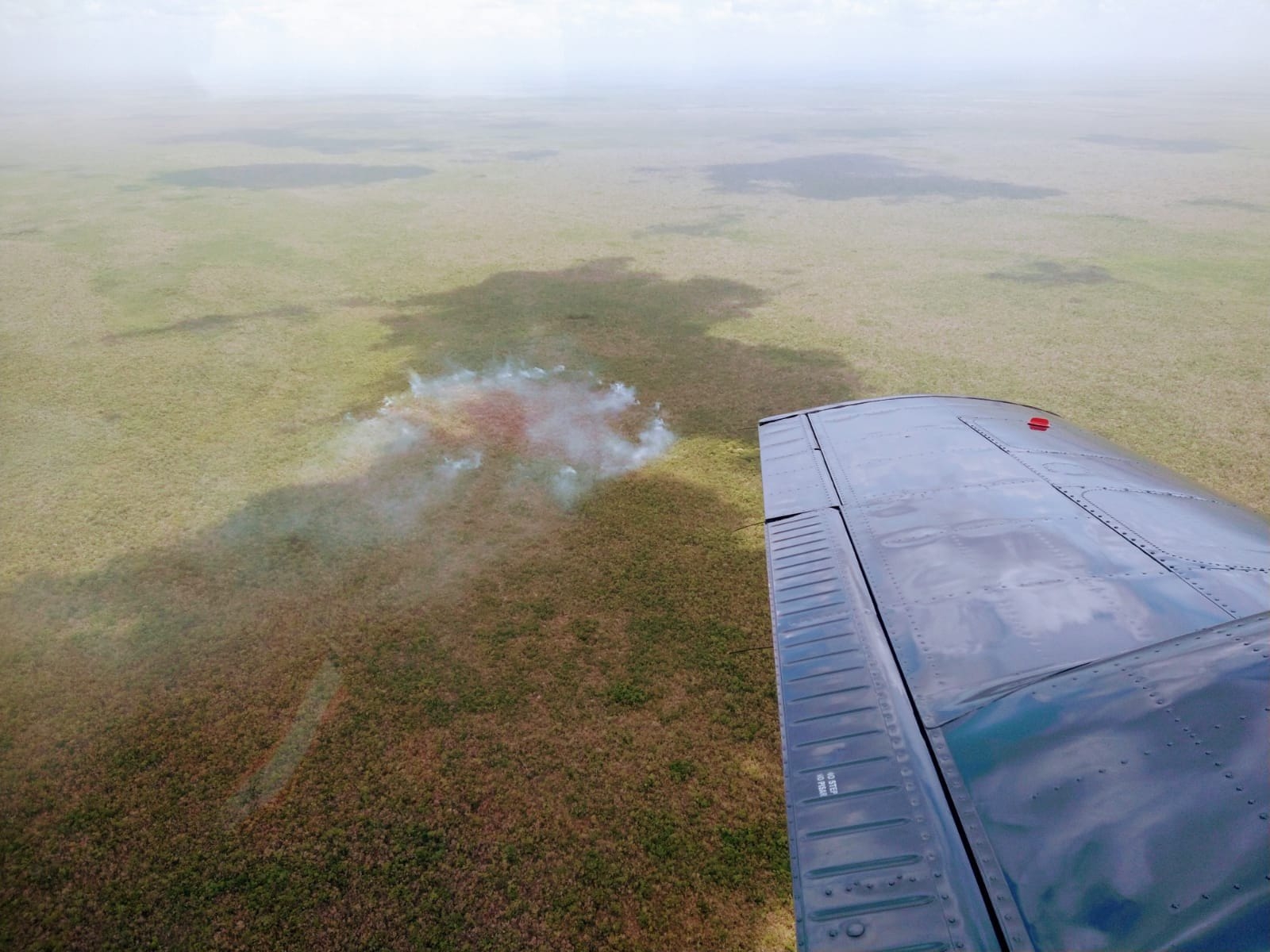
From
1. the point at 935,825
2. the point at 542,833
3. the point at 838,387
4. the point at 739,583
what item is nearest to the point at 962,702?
the point at 935,825

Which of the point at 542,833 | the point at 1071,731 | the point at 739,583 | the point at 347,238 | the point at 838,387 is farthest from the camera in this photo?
the point at 347,238

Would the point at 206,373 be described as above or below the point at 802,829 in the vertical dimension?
below

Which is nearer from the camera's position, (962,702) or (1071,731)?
(1071,731)

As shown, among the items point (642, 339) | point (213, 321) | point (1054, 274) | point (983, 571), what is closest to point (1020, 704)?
point (983, 571)

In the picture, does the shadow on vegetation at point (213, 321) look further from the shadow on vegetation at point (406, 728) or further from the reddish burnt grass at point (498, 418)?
the shadow on vegetation at point (406, 728)

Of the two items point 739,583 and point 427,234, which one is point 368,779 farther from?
point 427,234

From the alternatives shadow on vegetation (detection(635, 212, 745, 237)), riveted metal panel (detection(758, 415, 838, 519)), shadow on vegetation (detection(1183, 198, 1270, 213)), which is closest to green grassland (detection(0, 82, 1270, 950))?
shadow on vegetation (detection(635, 212, 745, 237))
